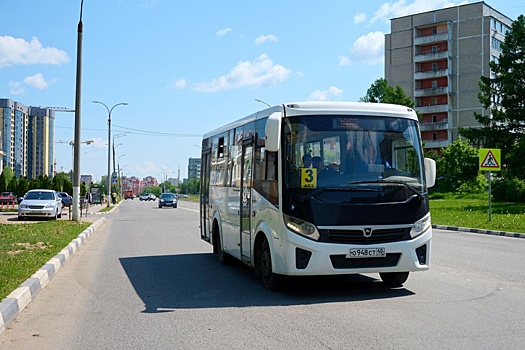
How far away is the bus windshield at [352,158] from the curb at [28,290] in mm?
3782

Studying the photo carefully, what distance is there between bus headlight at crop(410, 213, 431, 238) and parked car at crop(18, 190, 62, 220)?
2553 centimetres

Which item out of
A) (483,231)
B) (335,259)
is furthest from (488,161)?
(335,259)

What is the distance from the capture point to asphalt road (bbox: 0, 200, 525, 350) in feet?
20.9

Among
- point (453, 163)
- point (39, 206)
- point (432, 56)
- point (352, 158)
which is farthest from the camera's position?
point (432, 56)

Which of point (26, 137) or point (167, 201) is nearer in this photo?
point (167, 201)

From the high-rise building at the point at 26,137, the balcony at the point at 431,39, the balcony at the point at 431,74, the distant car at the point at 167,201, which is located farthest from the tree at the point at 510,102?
the high-rise building at the point at 26,137

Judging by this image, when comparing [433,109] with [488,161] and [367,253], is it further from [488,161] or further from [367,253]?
[367,253]

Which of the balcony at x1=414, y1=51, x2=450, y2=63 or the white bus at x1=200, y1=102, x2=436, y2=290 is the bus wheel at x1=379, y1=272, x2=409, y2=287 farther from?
the balcony at x1=414, y1=51, x2=450, y2=63

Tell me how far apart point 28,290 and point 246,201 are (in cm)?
358

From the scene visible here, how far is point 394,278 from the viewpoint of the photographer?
31.7 ft

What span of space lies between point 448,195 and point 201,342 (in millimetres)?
66402

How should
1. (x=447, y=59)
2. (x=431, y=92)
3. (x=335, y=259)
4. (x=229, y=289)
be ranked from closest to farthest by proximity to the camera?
(x=335, y=259)
(x=229, y=289)
(x=447, y=59)
(x=431, y=92)

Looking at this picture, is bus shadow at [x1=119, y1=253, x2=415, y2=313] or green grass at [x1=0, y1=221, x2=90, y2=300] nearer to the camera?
bus shadow at [x1=119, y1=253, x2=415, y2=313]

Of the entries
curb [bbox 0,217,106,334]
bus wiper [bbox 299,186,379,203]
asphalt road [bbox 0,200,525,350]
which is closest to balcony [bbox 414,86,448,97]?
asphalt road [bbox 0,200,525,350]
